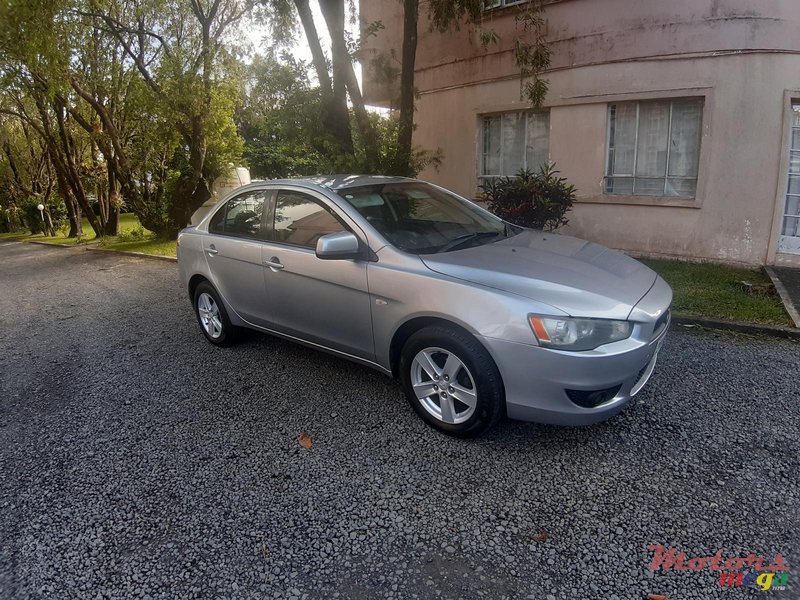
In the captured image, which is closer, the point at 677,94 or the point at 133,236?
the point at 677,94

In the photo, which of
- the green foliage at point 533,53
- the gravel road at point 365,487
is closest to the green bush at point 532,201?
the green foliage at point 533,53

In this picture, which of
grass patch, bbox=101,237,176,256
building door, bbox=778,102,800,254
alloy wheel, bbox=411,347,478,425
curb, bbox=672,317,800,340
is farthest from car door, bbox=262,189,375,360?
grass patch, bbox=101,237,176,256

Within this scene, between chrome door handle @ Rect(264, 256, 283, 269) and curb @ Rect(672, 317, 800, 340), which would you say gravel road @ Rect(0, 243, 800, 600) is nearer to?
curb @ Rect(672, 317, 800, 340)

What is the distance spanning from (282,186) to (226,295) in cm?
117

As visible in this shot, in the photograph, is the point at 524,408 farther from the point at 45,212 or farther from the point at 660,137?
the point at 45,212

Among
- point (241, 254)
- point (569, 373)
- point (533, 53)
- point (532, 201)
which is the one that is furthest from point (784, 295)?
point (241, 254)

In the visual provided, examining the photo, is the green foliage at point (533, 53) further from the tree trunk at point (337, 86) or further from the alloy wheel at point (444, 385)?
the alloy wheel at point (444, 385)

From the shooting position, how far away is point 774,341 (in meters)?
5.14

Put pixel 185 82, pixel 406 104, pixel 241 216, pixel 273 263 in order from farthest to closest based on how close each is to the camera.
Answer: pixel 185 82
pixel 406 104
pixel 241 216
pixel 273 263

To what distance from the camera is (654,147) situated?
341 inches

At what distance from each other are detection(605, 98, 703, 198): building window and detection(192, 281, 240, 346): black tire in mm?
6768

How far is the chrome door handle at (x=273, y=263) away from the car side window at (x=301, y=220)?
160mm

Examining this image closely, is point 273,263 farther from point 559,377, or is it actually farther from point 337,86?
point 337,86

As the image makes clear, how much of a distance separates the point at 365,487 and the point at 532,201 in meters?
5.73
